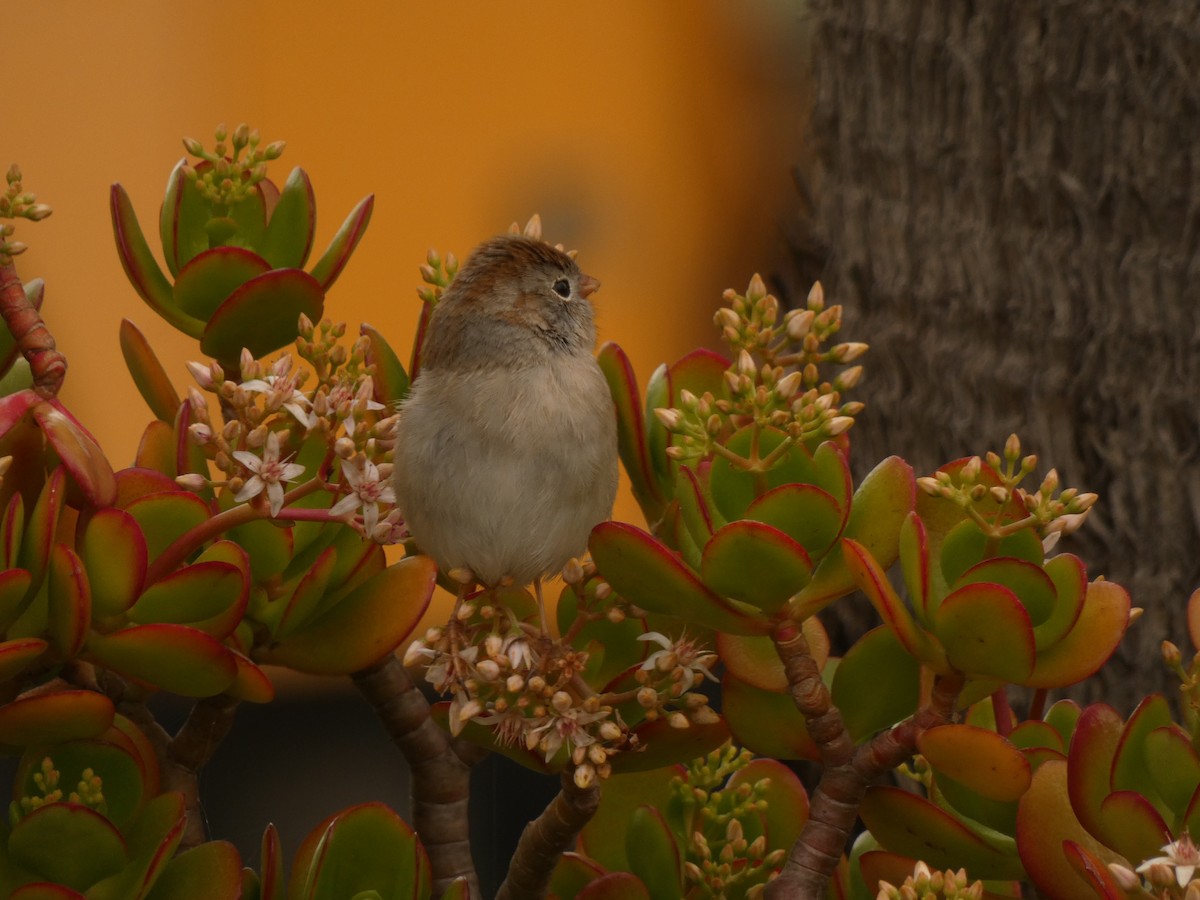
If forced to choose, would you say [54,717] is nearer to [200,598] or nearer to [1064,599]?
[200,598]

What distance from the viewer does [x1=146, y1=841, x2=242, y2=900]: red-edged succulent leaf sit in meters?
0.92

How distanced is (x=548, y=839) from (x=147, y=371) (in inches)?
18.9

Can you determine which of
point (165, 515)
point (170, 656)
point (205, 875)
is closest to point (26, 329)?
point (165, 515)

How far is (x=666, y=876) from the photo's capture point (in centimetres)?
105

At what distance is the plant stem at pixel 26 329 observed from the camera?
3.23ft

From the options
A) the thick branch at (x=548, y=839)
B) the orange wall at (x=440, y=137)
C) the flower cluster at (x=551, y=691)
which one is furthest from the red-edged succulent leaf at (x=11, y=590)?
the orange wall at (x=440, y=137)

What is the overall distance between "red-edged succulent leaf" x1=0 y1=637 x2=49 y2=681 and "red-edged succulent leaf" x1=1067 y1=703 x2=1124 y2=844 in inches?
24.7

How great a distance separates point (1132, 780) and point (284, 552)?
59 cm

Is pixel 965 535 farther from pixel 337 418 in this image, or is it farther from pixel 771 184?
pixel 771 184

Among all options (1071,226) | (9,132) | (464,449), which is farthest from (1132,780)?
(9,132)

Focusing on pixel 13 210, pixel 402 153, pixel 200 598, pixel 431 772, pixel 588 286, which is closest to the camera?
pixel 200 598

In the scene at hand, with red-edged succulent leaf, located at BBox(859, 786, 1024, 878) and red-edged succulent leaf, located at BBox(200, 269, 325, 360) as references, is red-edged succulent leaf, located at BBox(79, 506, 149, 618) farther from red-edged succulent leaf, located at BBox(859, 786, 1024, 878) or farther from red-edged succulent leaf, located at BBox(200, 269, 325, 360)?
red-edged succulent leaf, located at BBox(859, 786, 1024, 878)

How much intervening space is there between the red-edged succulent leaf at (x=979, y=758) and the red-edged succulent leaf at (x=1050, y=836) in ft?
0.19

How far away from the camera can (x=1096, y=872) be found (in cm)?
83
